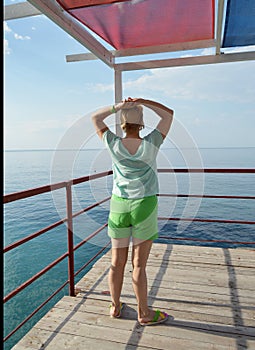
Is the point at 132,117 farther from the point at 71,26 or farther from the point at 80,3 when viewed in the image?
the point at 71,26

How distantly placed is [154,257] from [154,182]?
5.20 ft

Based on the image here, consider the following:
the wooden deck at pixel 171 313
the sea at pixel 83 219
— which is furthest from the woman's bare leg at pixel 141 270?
the sea at pixel 83 219

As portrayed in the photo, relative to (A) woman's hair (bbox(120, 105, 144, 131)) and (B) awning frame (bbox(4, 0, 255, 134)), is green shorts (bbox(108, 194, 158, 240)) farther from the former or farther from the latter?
(B) awning frame (bbox(4, 0, 255, 134))

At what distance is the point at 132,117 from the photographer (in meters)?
1.68

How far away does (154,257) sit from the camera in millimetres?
3064

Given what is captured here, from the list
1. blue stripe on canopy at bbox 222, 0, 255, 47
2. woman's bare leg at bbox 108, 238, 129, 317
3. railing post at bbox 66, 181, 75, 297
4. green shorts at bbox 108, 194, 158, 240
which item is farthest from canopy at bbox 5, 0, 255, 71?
woman's bare leg at bbox 108, 238, 129, 317

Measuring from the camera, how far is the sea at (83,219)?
7.61 feet

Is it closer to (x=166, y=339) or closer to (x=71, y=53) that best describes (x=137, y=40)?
(x=71, y=53)

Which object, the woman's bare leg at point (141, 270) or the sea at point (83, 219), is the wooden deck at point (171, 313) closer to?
the woman's bare leg at point (141, 270)

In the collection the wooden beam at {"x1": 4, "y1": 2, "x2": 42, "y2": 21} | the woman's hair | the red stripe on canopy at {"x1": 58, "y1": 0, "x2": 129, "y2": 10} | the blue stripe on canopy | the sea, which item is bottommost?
the sea

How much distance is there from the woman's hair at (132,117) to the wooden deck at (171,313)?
1267 mm

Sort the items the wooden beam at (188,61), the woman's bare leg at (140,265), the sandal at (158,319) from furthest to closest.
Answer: the wooden beam at (188,61)
the sandal at (158,319)
the woman's bare leg at (140,265)

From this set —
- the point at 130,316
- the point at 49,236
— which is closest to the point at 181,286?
the point at 130,316

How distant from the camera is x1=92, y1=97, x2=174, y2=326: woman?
1.66 meters
